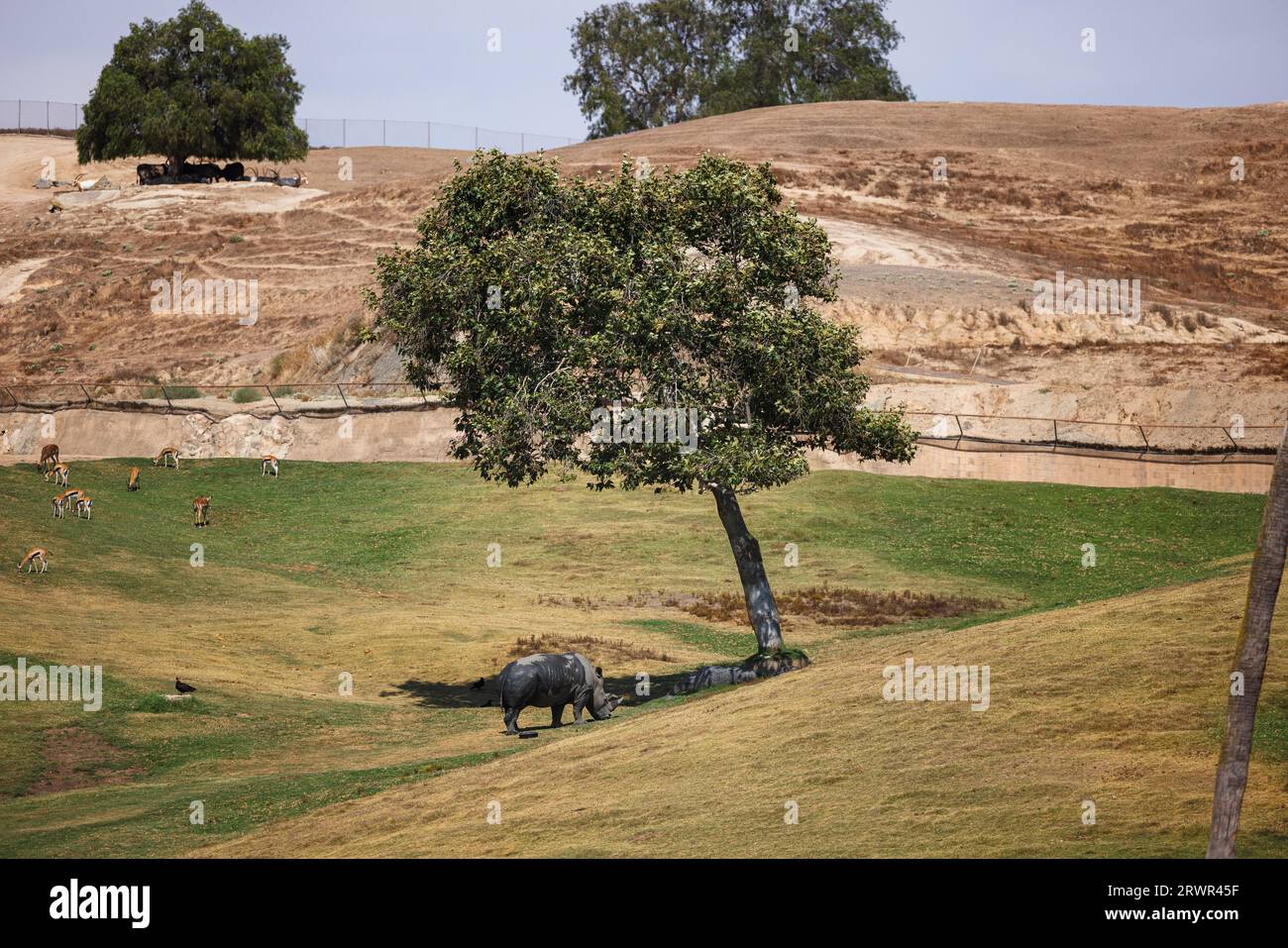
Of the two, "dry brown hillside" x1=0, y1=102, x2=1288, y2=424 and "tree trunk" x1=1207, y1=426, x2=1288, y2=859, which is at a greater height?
"dry brown hillside" x1=0, y1=102, x2=1288, y2=424

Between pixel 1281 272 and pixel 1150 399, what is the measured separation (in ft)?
96.5

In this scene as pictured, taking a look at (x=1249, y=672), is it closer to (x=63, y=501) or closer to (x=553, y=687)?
(x=553, y=687)

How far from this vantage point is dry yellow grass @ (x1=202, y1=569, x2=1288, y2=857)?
59.7 feet

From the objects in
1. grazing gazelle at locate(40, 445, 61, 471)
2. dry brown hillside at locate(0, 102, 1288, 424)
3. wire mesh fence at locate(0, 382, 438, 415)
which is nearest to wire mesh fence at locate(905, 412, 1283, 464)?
dry brown hillside at locate(0, 102, 1288, 424)

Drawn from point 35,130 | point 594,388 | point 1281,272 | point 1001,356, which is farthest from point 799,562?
point 35,130

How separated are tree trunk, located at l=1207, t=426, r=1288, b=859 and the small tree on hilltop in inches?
752

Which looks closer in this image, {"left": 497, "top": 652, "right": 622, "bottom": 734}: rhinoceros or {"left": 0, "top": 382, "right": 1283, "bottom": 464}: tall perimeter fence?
{"left": 497, "top": 652, "right": 622, "bottom": 734}: rhinoceros

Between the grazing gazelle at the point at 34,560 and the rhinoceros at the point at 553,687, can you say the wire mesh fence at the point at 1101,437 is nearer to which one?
the rhinoceros at the point at 553,687

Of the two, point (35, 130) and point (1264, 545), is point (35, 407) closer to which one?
point (1264, 545)

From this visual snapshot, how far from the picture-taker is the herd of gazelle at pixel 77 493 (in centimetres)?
4625

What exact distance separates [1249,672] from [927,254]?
255 ft

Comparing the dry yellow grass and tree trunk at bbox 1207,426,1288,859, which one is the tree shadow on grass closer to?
the dry yellow grass

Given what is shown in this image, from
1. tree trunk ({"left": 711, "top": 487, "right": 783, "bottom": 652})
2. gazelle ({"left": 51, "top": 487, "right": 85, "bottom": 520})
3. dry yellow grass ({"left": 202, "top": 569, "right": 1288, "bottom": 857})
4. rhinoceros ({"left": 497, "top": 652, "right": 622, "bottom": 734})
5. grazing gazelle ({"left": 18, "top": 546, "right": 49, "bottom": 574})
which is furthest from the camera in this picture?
gazelle ({"left": 51, "top": 487, "right": 85, "bottom": 520})
